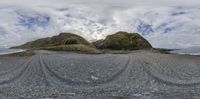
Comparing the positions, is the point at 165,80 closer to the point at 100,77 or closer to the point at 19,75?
the point at 100,77

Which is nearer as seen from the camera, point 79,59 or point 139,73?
point 139,73

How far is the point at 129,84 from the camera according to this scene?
31.5 meters

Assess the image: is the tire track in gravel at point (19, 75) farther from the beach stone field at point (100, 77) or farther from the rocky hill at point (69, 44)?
the rocky hill at point (69, 44)

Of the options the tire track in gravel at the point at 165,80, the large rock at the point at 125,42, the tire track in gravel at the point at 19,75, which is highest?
the large rock at the point at 125,42

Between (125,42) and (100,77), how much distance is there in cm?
2478

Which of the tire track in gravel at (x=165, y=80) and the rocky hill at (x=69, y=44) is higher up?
the rocky hill at (x=69, y=44)

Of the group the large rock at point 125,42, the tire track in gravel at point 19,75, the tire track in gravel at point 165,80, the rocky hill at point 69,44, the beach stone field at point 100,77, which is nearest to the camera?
the beach stone field at point 100,77

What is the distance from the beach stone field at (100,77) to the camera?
28.2 m

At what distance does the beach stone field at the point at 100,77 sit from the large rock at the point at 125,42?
41.7 feet

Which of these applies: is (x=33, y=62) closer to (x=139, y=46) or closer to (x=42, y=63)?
(x=42, y=63)

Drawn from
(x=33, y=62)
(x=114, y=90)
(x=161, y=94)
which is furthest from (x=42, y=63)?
(x=161, y=94)

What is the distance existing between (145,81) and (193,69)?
6.50 m

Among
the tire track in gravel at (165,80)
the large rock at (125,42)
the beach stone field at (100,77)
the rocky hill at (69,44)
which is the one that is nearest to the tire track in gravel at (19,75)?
the beach stone field at (100,77)

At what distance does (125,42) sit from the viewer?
57688 millimetres
